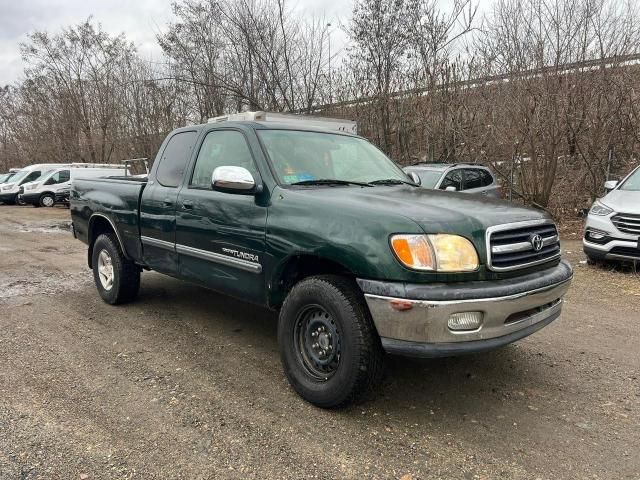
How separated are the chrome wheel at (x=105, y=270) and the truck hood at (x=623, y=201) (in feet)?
21.6

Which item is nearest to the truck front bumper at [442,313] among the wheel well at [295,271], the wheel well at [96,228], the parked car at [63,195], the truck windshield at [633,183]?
the wheel well at [295,271]

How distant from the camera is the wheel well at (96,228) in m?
5.75

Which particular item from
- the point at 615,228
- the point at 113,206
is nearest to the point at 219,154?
the point at 113,206

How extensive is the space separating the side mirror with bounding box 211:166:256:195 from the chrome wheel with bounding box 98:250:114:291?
2594mm

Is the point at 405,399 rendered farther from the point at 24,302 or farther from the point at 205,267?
the point at 24,302

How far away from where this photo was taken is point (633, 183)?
7602 mm

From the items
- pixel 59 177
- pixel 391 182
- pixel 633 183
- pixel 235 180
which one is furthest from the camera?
pixel 59 177

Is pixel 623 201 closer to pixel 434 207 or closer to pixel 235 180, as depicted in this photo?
pixel 434 207

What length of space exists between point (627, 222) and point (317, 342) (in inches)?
211

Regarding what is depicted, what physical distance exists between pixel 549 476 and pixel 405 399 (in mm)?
1051

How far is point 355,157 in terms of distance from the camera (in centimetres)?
438

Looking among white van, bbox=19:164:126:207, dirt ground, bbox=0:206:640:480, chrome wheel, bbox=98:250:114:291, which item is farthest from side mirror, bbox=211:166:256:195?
white van, bbox=19:164:126:207

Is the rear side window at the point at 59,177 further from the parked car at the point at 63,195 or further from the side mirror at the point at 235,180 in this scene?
the side mirror at the point at 235,180

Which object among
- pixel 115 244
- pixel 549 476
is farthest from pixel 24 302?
pixel 549 476
